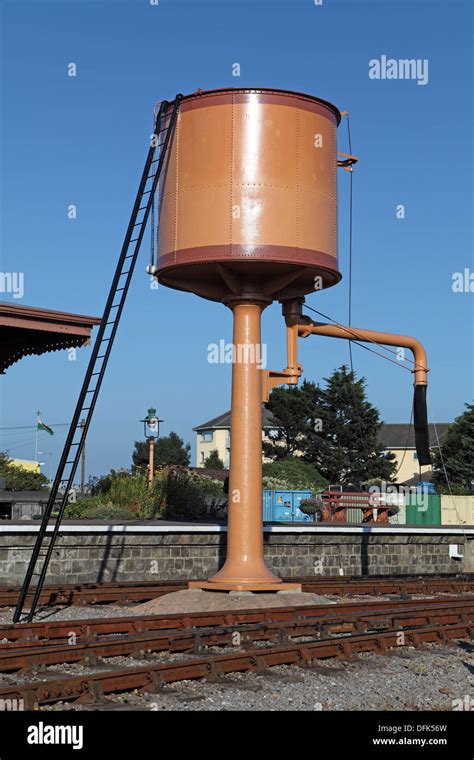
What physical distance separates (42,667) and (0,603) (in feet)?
19.2

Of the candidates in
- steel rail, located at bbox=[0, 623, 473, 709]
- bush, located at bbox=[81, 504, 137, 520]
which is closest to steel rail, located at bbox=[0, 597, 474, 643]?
steel rail, located at bbox=[0, 623, 473, 709]

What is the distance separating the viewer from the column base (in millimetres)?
17188

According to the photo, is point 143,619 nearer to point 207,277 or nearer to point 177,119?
point 207,277

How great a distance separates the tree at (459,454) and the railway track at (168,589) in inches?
1696

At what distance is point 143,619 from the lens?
42.5ft

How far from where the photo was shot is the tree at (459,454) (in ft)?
220

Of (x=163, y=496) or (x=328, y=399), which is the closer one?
(x=163, y=496)

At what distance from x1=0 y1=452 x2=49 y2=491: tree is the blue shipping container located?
23321mm

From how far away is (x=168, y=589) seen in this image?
58.4ft

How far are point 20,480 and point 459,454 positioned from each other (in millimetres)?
29182

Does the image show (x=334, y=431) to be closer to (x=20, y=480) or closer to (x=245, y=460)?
(x=20, y=480)
